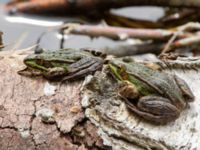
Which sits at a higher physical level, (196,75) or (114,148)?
(196,75)

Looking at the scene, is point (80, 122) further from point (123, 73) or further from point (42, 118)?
point (123, 73)

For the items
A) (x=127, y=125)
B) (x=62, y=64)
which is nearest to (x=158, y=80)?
(x=127, y=125)

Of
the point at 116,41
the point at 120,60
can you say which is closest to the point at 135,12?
the point at 116,41

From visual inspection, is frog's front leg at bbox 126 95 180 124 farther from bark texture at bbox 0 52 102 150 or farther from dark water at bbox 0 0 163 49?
dark water at bbox 0 0 163 49

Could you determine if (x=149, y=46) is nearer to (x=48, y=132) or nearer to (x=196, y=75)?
(x=196, y=75)

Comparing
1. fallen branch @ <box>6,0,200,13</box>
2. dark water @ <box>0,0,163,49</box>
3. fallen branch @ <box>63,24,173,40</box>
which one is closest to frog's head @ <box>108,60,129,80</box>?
fallen branch @ <box>63,24,173,40</box>

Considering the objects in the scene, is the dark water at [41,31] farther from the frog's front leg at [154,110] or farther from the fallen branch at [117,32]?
the frog's front leg at [154,110]
